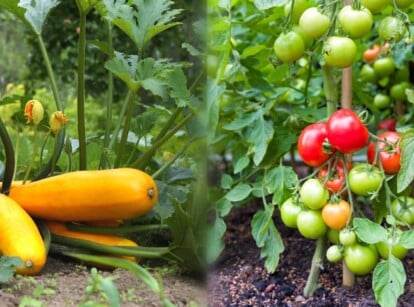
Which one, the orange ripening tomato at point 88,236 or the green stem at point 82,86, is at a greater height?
the green stem at point 82,86

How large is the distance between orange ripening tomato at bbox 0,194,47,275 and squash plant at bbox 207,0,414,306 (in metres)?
0.15

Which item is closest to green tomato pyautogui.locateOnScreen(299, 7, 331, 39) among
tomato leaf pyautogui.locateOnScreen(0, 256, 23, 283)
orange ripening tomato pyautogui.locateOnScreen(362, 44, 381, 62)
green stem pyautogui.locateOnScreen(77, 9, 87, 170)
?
green stem pyautogui.locateOnScreen(77, 9, 87, 170)

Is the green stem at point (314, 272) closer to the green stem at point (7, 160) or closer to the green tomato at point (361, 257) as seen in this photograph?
the green tomato at point (361, 257)

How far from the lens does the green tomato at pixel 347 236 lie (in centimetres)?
66

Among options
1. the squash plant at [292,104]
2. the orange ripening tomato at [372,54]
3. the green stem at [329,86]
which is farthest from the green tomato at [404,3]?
the orange ripening tomato at [372,54]

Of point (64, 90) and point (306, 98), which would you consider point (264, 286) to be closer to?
point (306, 98)

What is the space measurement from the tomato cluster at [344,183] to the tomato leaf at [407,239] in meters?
0.01

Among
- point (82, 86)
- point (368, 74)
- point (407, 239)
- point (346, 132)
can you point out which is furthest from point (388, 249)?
point (368, 74)

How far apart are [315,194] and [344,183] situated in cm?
4

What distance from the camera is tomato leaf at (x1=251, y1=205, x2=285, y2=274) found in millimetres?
760

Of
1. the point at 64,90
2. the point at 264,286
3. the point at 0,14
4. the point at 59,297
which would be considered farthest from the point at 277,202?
the point at 0,14

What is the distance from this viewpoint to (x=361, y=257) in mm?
670

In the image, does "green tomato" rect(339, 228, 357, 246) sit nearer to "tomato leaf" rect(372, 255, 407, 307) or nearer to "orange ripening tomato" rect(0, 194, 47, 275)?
"tomato leaf" rect(372, 255, 407, 307)

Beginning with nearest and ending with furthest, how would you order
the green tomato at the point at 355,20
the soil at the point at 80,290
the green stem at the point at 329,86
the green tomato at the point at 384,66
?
the soil at the point at 80,290 < the green tomato at the point at 355,20 < the green stem at the point at 329,86 < the green tomato at the point at 384,66
